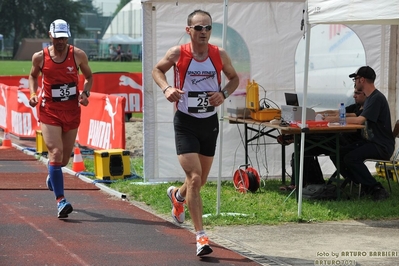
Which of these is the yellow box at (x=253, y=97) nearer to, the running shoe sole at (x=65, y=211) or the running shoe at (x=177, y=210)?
the running shoe at (x=177, y=210)

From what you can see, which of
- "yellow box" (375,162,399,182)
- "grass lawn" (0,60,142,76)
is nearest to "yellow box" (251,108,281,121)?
"yellow box" (375,162,399,182)

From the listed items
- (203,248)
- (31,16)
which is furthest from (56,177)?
(31,16)

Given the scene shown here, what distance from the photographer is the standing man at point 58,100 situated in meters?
9.74

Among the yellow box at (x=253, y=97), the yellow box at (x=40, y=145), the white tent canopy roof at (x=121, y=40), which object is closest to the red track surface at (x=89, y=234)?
the yellow box at (x=253, y=97)

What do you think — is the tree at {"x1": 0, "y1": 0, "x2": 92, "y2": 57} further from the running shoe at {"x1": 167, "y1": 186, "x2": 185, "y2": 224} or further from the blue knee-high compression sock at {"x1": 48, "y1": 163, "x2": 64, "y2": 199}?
the running shoe at {"x1": 167, "y1": 186, "x2": 185, "y2": 224}

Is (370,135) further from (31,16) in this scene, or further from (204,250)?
(31,16)

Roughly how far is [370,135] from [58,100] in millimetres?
3762

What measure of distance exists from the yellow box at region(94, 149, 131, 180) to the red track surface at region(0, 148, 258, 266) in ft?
1.92

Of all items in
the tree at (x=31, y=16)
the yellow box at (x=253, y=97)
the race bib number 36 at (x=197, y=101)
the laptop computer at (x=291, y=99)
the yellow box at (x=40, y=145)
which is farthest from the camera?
the tree at (x=31, y=16)

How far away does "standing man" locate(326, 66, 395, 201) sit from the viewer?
1052cm

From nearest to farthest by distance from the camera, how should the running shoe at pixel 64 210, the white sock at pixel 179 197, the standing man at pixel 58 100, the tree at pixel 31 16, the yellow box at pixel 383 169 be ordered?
the white sock at pixel 179 197 → the running shoe at pixel 64 210 → the standing man at pixel 58 100 → the yellow box at pixel 383 169 → the tree at pixel 31 16

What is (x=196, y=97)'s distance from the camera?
26.1ft

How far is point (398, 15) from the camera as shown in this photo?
825 centimetres

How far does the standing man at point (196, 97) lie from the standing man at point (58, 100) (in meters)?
2.08
